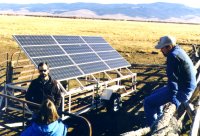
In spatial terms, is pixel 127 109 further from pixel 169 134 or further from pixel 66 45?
pixel 169 134

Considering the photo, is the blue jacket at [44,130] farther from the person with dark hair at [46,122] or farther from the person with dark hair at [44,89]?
the person with dark hair at [44,89]

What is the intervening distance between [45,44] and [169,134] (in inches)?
289

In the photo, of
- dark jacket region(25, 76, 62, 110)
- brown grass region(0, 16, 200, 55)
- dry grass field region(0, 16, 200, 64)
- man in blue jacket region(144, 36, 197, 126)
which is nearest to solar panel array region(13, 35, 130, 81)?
dark jacket region(25, 76, 62, 110)

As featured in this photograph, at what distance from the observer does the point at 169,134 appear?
5559 mm

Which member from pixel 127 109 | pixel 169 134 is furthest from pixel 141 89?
pixel 169 134

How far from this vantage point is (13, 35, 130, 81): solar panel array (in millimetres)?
10802

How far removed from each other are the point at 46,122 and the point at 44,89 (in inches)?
111

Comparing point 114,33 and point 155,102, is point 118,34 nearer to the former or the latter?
point 114,33

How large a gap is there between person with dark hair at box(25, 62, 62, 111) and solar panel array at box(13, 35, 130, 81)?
2117 mm

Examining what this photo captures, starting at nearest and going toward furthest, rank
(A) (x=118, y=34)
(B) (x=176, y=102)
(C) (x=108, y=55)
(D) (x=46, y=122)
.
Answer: (D) (x=46, y=122) < (B) (x=176, y=102) < (C) (x=108, y=55) < (A) (x=118, y=34)

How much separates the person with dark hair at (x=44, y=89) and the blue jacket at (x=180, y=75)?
2.52 metres

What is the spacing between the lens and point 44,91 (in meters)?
7.89

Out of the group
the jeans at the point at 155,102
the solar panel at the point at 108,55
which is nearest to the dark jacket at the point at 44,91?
the jeans at the point at 155,102

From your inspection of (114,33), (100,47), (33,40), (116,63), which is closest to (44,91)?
(33,40)
